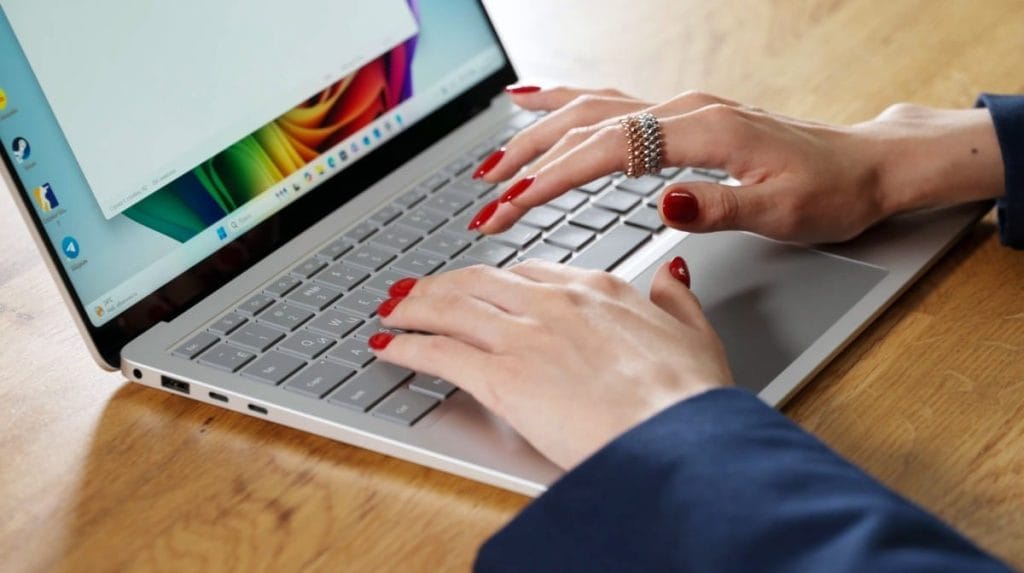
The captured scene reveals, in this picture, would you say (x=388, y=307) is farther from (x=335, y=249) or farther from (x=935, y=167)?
(x=935, y=167)

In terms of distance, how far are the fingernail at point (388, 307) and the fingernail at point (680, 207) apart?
19 centimetres

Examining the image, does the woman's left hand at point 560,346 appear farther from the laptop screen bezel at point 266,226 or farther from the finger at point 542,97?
the finger at point 542,97

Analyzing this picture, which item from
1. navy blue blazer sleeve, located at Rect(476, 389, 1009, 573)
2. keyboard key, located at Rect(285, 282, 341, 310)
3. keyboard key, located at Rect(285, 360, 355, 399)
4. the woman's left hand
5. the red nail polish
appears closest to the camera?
navy blue blazer sleeve, located at Rect(476, 389, 1009, 573)

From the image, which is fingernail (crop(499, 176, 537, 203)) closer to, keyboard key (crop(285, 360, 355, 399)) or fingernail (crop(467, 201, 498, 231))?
fingernail (crop(467, 201, 498, 231))

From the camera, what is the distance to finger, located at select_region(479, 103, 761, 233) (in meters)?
1.00

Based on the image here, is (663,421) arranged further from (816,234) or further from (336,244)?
(336,244)

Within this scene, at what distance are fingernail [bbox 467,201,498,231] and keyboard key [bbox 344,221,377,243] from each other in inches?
3.7

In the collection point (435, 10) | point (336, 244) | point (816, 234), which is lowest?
point (816, 234)

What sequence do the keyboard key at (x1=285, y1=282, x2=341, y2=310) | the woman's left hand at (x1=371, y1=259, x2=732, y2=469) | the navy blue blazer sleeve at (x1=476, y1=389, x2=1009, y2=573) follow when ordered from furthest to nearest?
1. the keyboard key at (x1=285, y1=282, x2=341, y2=310)
2. the woman's left hand at (x1=371, y1=259, x2=732, y2=469)
3. the navy blue blazer sleeve at (x1=476, y1=389, x2=1009, y2=573)

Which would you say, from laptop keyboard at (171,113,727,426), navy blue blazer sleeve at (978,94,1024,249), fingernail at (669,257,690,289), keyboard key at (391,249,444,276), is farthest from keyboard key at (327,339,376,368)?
navy blue blazer sleeve at (978,94,1024,249)

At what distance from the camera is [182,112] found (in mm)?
1026

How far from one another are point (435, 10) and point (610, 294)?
444mm

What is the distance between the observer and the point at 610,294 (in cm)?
88

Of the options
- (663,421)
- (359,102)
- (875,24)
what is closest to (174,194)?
(359,102)
